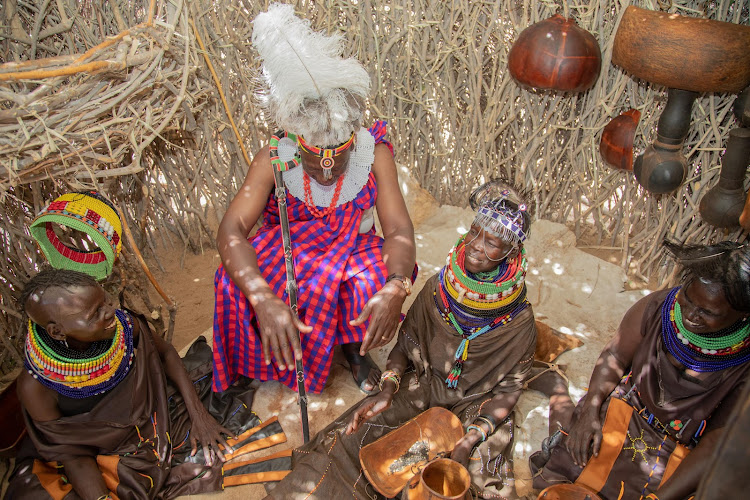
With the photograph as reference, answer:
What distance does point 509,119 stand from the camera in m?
3.97

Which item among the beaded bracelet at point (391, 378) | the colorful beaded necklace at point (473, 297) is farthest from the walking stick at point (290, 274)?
the colorful beaded necklace at point (473, 297)

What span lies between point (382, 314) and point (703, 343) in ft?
4.17

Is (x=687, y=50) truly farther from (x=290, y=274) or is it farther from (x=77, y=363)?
(x=77, y=363)

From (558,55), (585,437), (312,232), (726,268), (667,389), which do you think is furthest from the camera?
(558,55)

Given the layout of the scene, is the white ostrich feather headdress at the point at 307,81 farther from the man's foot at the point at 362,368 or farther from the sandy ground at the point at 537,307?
the sandy ground at the point at 537,307

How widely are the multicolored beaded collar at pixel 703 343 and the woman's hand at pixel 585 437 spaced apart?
1.47ft

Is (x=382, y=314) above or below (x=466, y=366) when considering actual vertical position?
above

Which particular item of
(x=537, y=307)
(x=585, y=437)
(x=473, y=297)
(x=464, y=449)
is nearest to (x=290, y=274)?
(x=473, y=297)

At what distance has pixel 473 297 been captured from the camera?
91.4 inches

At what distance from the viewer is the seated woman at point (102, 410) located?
211 centimetres

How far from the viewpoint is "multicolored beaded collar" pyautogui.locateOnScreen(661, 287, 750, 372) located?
190cm

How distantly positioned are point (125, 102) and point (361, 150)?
4.31ft

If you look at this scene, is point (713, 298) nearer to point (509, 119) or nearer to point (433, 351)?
point (433, 351)

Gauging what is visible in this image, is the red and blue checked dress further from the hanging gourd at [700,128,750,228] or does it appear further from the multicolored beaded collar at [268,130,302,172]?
the hanging gourd at [700,128,750,228]
